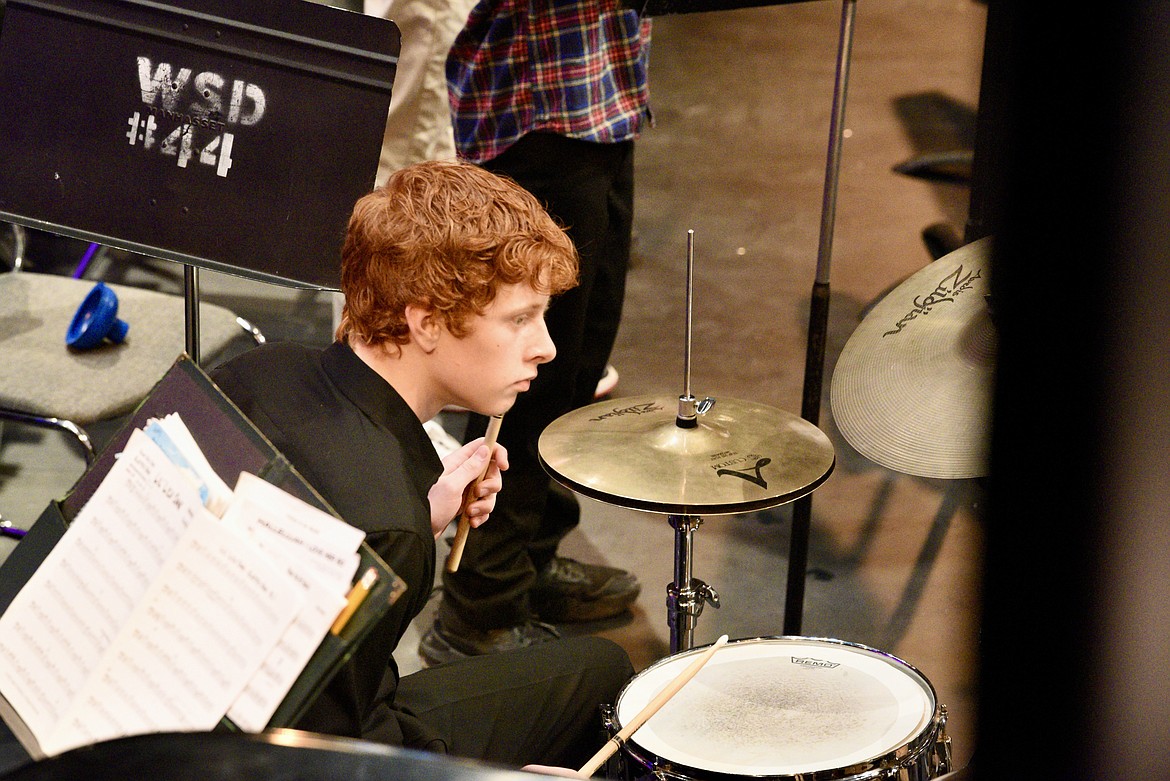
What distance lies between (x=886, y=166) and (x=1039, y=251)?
5630 mm

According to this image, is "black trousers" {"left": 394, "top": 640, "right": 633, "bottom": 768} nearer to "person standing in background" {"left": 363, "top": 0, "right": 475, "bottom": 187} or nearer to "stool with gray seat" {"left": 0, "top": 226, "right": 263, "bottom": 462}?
"stool with gray seat" {"left": 0, "top": 226, "right": 263, "bottom": 462}

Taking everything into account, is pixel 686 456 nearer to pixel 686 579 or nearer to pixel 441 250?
pixel 686 579

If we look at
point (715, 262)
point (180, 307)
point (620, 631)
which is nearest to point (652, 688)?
point (620, 631)

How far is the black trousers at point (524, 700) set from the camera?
172 centimetres

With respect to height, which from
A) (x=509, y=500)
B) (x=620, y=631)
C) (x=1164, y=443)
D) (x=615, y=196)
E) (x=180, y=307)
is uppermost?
(x=1164, y=443)

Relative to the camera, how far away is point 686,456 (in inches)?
76.0

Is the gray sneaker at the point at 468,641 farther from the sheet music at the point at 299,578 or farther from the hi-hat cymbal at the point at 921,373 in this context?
the sheet music at the point at 299,578

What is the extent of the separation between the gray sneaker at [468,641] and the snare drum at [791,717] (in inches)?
38.6

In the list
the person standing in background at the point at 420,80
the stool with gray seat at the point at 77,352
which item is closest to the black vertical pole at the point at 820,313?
the stool with gray seat at the point at 77,352

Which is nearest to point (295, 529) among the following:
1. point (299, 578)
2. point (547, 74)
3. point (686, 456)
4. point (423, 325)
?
point (299, 578)

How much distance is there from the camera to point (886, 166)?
5.81m

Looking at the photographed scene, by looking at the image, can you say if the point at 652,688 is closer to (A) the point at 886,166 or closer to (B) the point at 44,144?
(B) the point at 44,144

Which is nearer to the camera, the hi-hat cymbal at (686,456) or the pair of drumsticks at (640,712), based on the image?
the pair of drumsticks at (640,712)

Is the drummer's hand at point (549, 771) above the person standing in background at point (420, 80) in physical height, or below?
below
